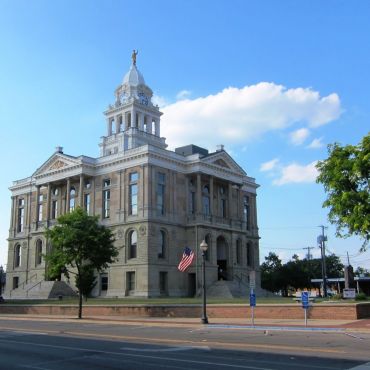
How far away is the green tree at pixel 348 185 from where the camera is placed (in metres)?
31.7

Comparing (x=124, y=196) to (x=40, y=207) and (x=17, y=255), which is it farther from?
(x=17, y=255)

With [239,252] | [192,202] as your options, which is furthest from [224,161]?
[239,252]

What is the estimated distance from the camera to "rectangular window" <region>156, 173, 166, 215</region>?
2616 inches

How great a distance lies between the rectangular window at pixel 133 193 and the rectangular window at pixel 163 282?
860cm

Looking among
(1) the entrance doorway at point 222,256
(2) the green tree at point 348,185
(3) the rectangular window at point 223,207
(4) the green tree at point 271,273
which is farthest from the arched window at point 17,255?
(2) the green tree at point 348,185

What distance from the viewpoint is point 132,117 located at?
82.2 metres

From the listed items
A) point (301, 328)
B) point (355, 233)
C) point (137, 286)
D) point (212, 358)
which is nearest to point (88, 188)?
point (137, 286)

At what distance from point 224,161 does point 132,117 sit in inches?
693

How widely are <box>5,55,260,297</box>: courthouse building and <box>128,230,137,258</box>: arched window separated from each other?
13 centimetres

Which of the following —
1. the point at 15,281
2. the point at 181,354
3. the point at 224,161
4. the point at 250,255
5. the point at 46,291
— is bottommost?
the point at 181,354

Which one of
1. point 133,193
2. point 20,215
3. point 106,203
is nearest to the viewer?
point 133,193

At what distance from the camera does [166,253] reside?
6588 cm

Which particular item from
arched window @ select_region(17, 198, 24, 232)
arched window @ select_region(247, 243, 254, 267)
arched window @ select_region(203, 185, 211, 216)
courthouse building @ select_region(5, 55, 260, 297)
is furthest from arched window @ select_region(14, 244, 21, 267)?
arched window @ select_region(247, 243, 254, 267)

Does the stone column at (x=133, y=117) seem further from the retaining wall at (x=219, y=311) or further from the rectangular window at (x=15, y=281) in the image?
the retaining wall at (x=219, y=311)
